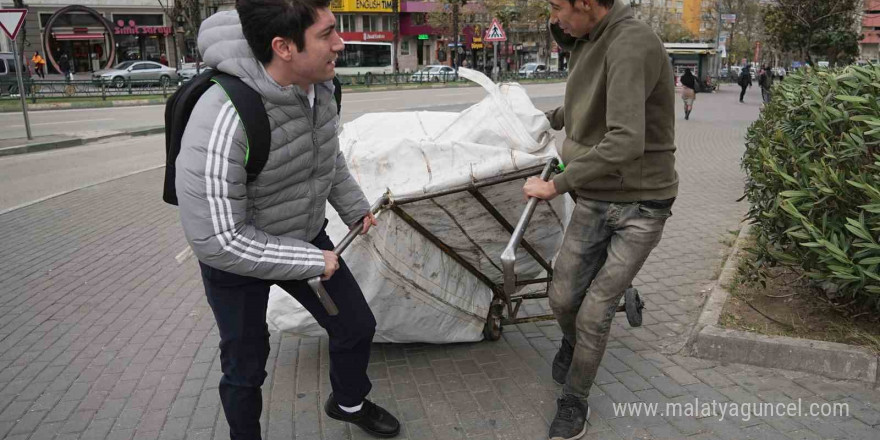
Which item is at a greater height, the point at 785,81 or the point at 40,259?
the point at 785,81

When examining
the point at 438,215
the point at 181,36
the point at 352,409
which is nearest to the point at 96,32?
the point at 181,36

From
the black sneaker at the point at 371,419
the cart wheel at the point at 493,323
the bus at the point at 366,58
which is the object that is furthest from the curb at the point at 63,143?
the bus at the point at 366,58

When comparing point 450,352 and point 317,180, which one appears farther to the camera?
point 450,352

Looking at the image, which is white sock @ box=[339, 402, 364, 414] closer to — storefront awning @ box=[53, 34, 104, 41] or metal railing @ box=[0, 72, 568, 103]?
metal railing @ box=[0, 72, 568, 103]

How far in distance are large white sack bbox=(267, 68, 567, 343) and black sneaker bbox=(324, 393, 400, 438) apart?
20.3 inches

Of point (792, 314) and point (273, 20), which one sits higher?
point (273, 20)

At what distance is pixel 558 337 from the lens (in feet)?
13.2

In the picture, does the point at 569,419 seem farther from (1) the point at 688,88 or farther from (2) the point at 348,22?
(2) the point at 348,22

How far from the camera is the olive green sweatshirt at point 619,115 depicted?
98.9 inches

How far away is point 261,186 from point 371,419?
46.9 inches

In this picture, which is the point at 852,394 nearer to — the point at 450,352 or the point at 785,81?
the point at 450,352

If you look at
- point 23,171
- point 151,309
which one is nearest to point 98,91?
point 23,171

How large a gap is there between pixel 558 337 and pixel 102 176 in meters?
9.01

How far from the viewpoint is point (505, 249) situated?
2668 millimetres
